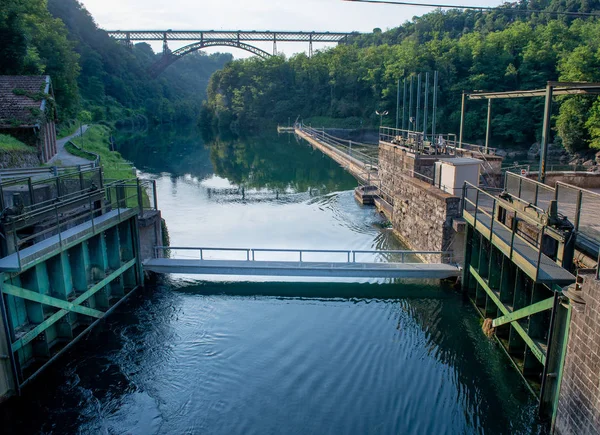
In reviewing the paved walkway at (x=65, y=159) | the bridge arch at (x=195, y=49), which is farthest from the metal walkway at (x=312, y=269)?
the bridge arch at (x=195, y=49)

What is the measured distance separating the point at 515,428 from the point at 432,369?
2144 millimetres

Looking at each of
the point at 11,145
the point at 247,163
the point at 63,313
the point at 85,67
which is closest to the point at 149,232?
the point at 63,313

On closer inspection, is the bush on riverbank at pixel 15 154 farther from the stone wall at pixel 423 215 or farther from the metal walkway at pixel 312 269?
the stone wall at pixel 423 215

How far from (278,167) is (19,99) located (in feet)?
82.0

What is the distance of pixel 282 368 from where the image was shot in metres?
10.6

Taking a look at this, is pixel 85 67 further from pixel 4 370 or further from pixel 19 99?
pixel 4 370

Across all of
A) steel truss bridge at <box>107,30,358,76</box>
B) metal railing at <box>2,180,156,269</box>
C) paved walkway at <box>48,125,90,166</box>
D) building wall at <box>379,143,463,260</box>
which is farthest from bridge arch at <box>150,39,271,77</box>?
metal railing at <box>2,180,156,269</box>

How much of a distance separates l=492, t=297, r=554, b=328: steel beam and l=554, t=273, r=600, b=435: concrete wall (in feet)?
3.53

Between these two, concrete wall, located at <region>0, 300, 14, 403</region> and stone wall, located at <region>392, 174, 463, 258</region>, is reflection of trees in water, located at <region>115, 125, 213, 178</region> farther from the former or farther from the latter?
concrete wall, located at <region>0, 300, 14, 403</region>

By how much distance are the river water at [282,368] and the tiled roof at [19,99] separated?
1147 cm

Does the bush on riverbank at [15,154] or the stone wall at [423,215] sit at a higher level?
the bush on riverbank at [15,154]

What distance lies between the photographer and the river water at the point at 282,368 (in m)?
9.10

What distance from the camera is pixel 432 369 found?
35.4ft

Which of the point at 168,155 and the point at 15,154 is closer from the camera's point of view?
the point at 15,154
